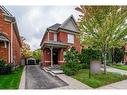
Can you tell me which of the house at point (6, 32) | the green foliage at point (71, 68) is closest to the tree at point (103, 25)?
the green foliage at point (71, 68)

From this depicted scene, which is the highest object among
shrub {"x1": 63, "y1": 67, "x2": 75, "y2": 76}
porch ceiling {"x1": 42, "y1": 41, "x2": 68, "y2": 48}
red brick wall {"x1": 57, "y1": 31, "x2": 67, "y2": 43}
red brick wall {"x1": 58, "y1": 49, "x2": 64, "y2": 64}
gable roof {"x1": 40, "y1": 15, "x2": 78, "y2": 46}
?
gable roof {"x1": 40, "y1": 15, "x2": 78, "y2": 46}

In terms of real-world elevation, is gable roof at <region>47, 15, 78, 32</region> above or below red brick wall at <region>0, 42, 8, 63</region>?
above

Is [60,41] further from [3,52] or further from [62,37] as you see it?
[3,52]

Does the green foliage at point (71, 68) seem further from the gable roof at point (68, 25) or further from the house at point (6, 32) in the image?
the gable roof at point (68, 25)

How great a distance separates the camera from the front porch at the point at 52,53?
19278 millimetres

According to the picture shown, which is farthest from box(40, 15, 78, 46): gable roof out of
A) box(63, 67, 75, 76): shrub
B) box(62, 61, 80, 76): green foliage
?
box(63, 67, 75, 76): shrub

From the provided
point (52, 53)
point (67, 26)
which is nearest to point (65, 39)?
point (67, 26)

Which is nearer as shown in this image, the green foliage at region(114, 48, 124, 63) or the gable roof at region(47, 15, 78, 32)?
the gable roof at region(47, 15, 78, 32)

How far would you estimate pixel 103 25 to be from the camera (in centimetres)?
1256

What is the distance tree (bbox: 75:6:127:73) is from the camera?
40.9 feet

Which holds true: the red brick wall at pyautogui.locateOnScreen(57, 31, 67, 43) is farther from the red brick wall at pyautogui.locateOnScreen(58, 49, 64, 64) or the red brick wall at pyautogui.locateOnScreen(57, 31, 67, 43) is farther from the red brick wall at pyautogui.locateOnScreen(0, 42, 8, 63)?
the red brick wall at pyautogui.locateOnScreen(0, 42, 8, 63)

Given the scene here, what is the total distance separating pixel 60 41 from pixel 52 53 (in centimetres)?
140

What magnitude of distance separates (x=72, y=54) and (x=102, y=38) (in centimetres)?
368

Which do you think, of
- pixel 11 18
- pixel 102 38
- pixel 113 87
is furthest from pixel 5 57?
pixel 113 87
